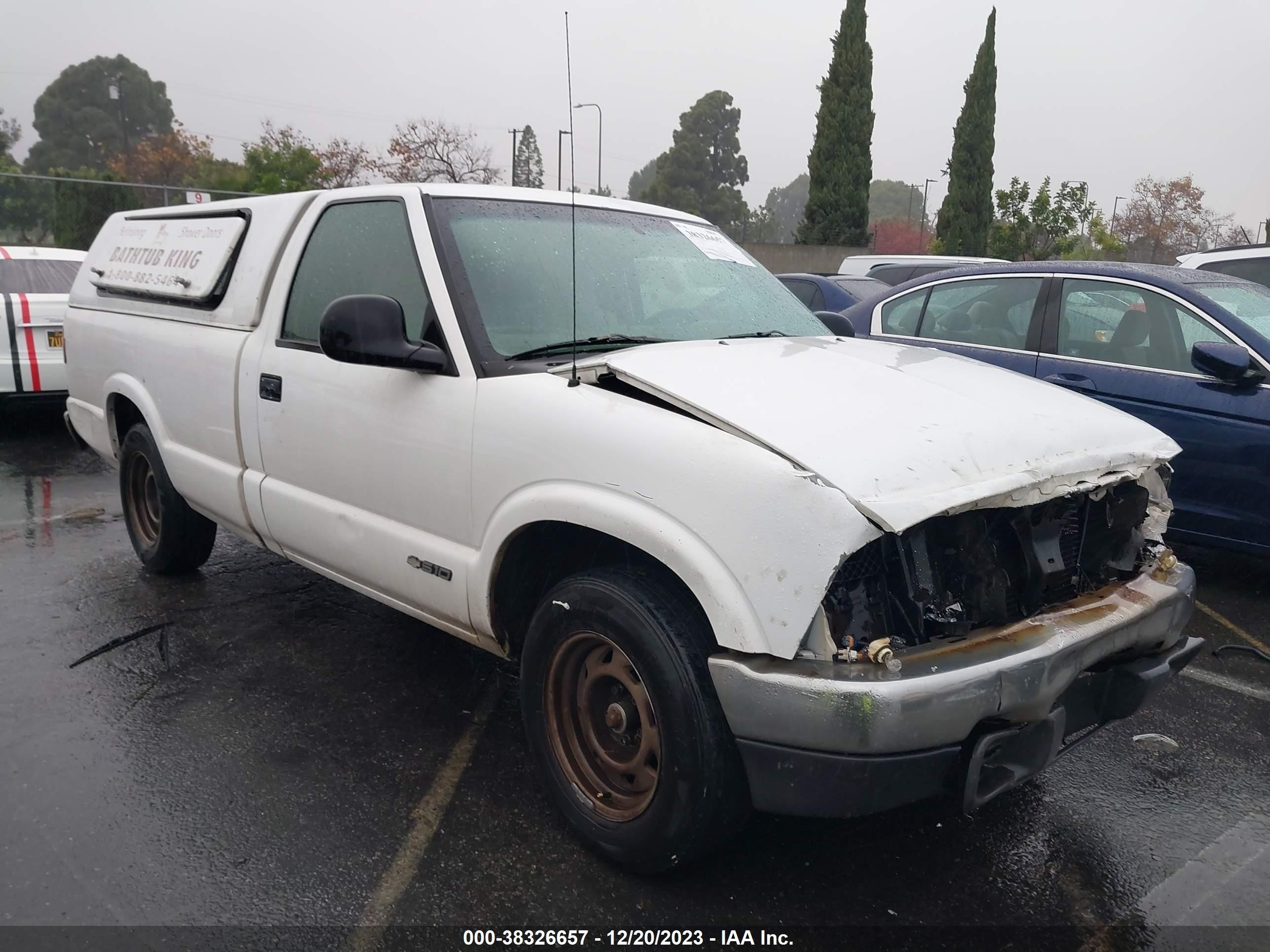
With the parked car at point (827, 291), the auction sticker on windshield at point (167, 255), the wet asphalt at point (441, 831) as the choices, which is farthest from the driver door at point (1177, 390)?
the auction sticker on windshield at point (167, 255)

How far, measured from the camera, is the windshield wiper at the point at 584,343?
10.2 feet

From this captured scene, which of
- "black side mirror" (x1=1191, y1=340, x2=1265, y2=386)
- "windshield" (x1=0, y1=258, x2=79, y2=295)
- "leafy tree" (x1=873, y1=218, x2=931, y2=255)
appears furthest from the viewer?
"leafy tree" (x1=873, y1=218, x2=931, y2=255)

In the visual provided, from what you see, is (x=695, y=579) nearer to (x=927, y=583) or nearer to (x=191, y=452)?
(x=927, y=583)

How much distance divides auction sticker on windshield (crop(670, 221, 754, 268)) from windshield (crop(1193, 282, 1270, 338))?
2789mm

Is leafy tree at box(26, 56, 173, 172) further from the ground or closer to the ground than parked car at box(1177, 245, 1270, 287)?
further from the ground

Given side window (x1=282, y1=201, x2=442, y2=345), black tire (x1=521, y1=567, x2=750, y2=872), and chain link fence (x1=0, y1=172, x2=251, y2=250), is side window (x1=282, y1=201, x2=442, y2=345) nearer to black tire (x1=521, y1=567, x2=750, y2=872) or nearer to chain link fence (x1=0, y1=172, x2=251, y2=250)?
black tire (x1=521, y1=567, x2=750, y2=872)

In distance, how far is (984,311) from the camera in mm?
6180

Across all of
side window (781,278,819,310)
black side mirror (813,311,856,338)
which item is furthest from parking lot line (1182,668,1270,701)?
side window (781,278,819,310)

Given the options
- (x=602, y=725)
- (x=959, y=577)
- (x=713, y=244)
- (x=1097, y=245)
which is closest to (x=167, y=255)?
(x=713, y=244)

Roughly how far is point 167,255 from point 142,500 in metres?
1.38

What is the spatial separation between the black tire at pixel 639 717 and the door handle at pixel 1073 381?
378 centimetres

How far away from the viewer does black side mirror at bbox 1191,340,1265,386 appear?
16.0 feet

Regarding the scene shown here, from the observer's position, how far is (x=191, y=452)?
14.6ft

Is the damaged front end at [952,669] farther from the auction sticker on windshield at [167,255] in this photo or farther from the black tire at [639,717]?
the auction sticker on windshield at [167,255]
